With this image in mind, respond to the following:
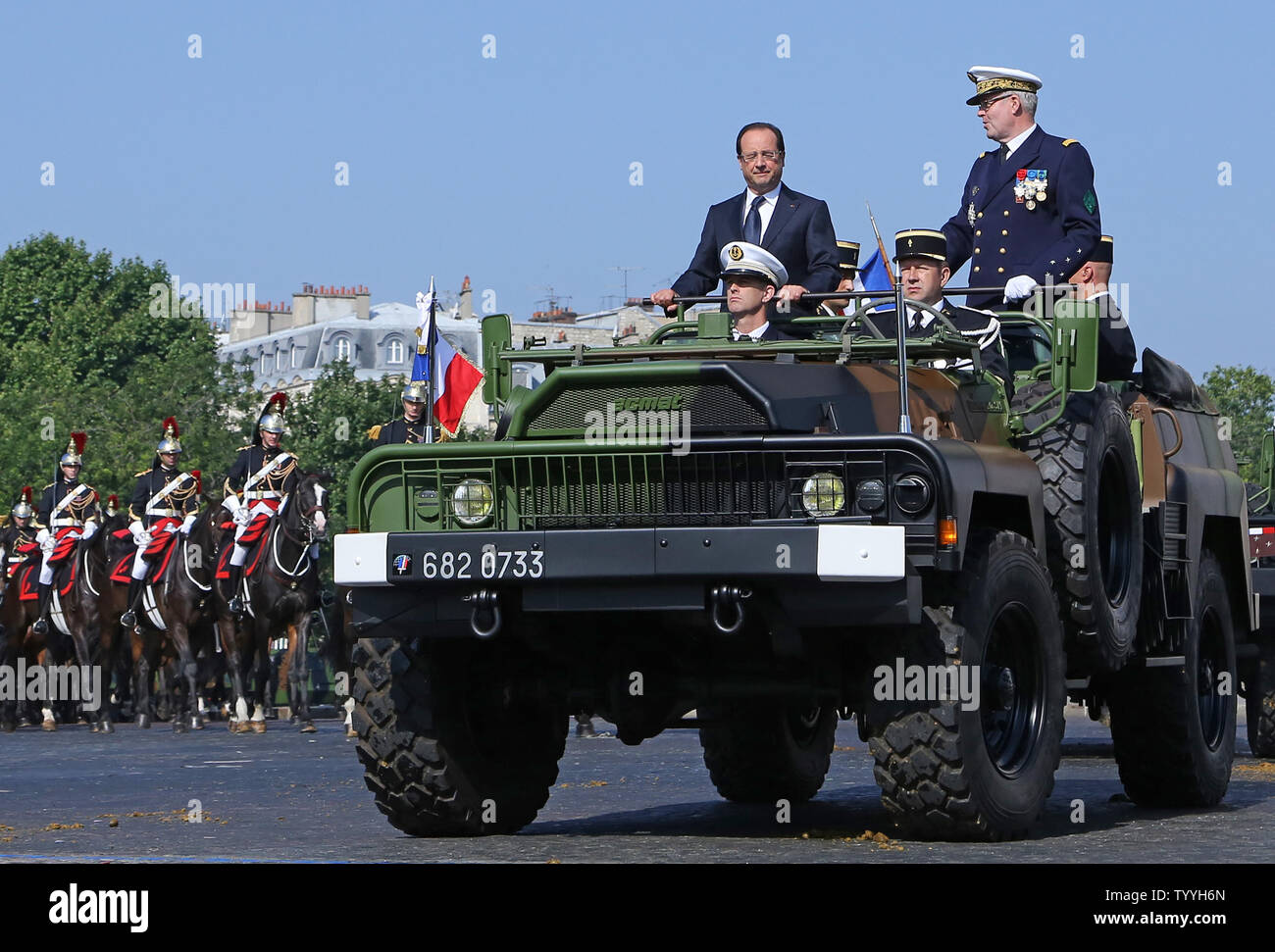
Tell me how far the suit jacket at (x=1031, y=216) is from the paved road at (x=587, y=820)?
2803mm

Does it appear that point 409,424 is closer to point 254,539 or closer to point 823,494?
point 254,539

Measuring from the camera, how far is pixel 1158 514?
12.3 meters

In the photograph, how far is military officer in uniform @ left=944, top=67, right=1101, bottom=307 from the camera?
13086 mm

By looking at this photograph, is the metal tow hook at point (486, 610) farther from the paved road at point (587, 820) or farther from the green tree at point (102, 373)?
the green tree at point (102, 373)

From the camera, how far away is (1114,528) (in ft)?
38.9

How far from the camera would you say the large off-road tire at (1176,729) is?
41.3 ft

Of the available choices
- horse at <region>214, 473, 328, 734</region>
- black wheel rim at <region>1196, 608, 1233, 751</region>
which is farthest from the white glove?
horse at <region>214, 473, 328, 734</region>

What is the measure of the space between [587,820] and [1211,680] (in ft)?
11.6

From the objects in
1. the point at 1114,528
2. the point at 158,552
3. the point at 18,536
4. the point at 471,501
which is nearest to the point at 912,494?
the point at 471,501

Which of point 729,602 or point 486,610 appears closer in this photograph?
point 729,602

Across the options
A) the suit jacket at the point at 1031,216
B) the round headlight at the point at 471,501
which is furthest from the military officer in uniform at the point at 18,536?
the round headlight at the point at 471,501

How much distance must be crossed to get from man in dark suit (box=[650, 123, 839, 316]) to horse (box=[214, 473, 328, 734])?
42.3 ft

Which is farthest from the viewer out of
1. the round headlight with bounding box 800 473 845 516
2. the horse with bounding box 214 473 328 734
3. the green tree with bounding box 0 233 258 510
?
the green tree with bounding box 0 233 258 510

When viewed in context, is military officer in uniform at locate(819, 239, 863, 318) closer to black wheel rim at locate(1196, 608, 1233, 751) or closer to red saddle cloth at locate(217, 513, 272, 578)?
black wheel rim at locate(1196, 608, 1233, 751)
